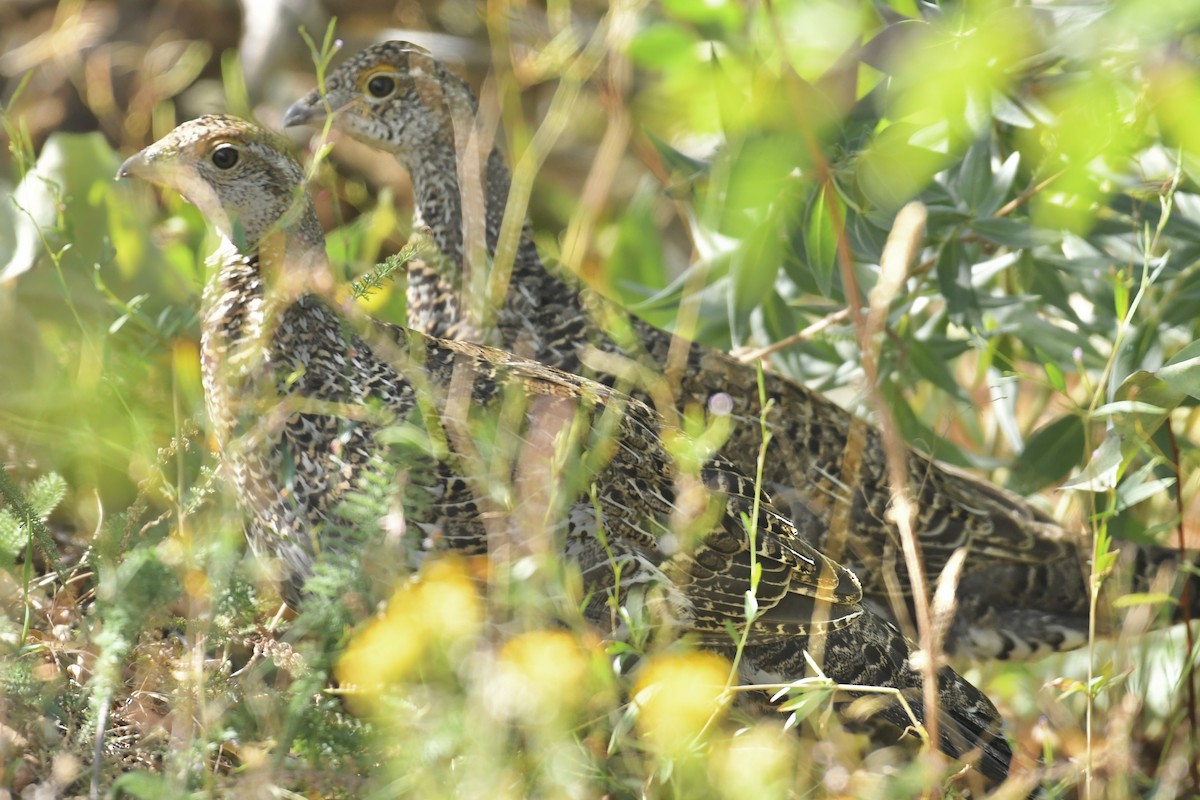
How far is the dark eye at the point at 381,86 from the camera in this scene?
3783mm

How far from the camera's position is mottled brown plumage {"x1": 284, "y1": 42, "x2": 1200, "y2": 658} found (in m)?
3.41

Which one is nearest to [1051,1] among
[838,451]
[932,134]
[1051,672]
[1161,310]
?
[932,134]

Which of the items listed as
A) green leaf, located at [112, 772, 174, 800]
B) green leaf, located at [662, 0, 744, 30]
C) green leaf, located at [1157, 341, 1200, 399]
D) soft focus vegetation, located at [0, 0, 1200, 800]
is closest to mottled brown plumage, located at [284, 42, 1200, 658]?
soft focus vegetation, located at [0, 0, 1200, 800]

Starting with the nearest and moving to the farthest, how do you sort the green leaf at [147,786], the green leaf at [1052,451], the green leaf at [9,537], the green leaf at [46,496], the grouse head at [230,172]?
1. the green leaf at [147,786]
2. the green leaf at [9,537]
3. the green leaf at [46,496]
4. the grouse head at [230,172]
5. the green leaf at [1052,451]

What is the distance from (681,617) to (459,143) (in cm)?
171

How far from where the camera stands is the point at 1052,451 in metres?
3.56

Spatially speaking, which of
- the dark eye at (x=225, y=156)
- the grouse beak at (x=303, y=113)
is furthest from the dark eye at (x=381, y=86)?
the dark eye at (x=225, y=156)

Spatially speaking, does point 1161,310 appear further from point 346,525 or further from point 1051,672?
point 346,525

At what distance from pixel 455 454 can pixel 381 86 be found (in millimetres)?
1673

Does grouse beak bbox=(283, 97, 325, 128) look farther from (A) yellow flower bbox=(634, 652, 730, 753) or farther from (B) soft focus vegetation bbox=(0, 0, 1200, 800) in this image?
(A) yellow flower bbox=(634, 652, 730, 753)

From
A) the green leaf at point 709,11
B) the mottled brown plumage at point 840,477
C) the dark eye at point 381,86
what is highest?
the green leaf at point 709,11

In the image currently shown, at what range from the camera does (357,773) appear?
2.01 meters

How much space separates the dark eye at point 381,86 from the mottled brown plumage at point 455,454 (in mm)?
867

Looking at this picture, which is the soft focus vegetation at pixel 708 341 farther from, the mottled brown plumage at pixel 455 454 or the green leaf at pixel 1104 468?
the mottled brown plumage at pixel 455 454
